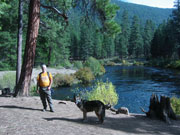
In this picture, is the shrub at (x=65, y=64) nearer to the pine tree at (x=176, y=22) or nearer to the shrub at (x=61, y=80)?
the shrub at (x=61, y=80)

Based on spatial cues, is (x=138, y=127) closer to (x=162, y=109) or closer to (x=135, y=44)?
(x=162, y=109)

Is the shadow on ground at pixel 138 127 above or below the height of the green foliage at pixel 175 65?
below

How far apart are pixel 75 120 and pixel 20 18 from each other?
7.56m

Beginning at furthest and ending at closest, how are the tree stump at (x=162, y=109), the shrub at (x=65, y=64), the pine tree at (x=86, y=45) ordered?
the pine tree at (x=86, y=45) < the shrub at (x=65, y=64) < the tree stump at (x=162, y=109)

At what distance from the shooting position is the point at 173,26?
55.5 meters

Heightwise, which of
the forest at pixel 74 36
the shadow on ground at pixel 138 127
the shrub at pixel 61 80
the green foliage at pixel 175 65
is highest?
the forest at pixel 74 36

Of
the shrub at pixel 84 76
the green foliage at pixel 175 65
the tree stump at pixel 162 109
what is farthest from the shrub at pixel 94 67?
the tree stump at pixel 162 109

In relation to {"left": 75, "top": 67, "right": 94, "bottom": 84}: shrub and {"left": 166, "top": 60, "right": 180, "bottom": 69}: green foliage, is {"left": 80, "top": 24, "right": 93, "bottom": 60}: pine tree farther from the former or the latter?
{"left": 75, "top": 67, "right": 94, "bottom": 84}: shrub

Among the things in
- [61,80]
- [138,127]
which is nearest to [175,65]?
[61,80]

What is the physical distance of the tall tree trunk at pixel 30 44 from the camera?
9.51 metres

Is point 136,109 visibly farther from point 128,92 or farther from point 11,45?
point 11,45

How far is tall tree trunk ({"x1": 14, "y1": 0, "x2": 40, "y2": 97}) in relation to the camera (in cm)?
951

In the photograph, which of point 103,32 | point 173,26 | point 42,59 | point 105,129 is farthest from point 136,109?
point 173,26

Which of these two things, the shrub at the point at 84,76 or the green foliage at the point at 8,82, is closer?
the green foliage at the point at 8,82
